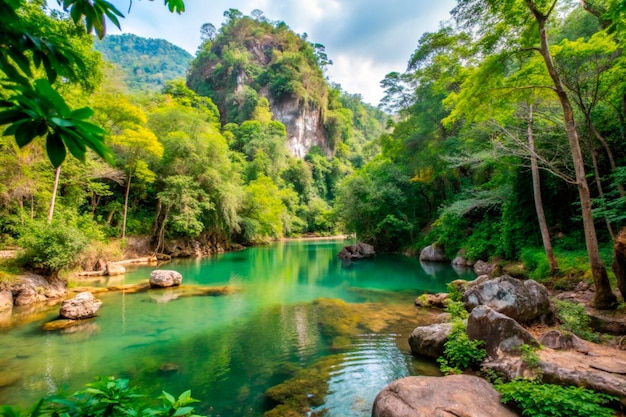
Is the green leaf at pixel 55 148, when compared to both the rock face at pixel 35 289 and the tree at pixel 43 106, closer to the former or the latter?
the tree at pixel 43 106

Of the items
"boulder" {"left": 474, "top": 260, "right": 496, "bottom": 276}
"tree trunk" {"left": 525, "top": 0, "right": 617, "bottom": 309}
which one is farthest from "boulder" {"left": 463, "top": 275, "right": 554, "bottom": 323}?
"boulder" {"left": 474, "top": 260, "right": 496, "bottom": 276}

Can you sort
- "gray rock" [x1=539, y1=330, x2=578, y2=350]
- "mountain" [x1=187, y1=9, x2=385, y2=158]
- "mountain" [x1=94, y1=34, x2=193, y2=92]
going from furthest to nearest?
"mountain" [x1=94, y1=34, x2=193, y2=92] < "mountain" [x1=187, y1=9, x2=385, y2=158] < "gray rock" [x1=539, y1=330, x2=578, y2=350]

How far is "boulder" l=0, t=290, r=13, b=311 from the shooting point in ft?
25.8

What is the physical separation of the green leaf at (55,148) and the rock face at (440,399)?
3.54 m

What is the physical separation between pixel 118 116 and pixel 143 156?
2632 mm

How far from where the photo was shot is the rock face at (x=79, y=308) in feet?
23.9

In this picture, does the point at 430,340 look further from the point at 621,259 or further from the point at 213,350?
the point at 213,350

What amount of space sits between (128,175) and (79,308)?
1342 centimetres

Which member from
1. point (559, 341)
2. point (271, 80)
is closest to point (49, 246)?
point (559, 341)

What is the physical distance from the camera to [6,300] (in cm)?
803

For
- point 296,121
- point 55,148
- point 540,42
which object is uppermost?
point 296,121

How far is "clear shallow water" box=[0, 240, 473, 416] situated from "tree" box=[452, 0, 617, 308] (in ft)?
12.0

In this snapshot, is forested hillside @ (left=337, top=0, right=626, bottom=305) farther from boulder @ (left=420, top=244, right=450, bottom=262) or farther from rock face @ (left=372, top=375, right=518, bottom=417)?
rock face @ (left=372, top=375, right=518, bottom=417)

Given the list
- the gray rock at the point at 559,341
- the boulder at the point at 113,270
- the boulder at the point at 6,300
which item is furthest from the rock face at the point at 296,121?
the gray rock at the point at 559,341
